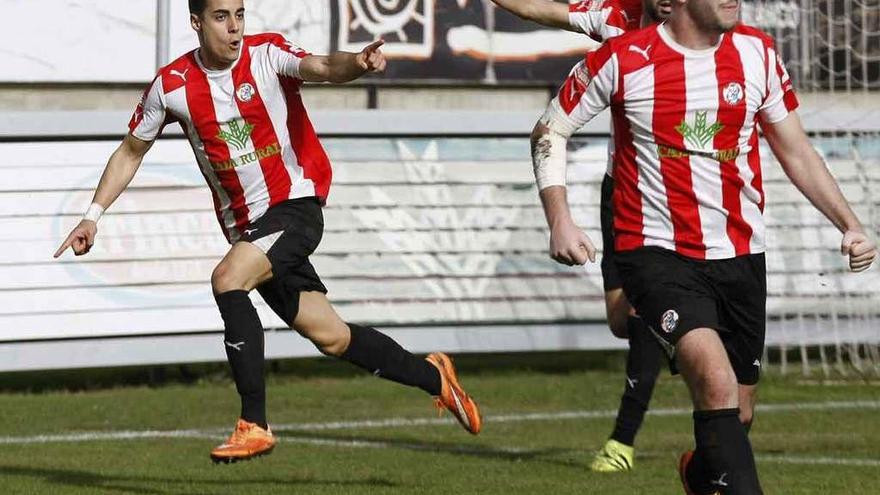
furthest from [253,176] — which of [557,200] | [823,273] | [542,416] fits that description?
[823,273]

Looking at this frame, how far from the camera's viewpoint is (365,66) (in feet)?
23.9

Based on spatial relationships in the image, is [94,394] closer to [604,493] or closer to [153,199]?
[153,199]

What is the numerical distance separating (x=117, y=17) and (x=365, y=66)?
6.13m

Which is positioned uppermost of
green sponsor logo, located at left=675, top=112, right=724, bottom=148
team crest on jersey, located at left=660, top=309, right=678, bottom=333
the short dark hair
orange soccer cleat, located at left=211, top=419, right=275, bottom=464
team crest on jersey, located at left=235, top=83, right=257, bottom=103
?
the short dark hair

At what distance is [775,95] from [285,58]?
236 cm

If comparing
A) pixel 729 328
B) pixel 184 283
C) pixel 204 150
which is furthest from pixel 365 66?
pixel 184 283

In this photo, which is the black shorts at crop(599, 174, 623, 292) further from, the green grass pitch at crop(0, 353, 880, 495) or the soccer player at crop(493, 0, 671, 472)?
the green grass pitch at crop(0, 353, 880, 495)

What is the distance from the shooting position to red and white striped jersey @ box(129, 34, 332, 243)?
8047 millimetres

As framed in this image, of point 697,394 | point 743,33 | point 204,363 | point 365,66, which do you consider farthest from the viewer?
point 204,363

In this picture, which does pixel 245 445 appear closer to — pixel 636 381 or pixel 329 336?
pixel 329 336

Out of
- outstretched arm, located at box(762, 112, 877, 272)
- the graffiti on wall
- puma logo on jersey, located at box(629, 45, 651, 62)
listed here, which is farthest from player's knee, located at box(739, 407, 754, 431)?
the graffiti on wall

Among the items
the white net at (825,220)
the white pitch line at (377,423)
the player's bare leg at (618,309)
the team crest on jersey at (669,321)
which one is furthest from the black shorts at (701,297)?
the white net at (825,220)

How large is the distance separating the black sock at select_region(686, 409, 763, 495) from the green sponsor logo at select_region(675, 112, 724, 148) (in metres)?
0.97

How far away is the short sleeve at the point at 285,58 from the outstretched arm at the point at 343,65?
5cm
